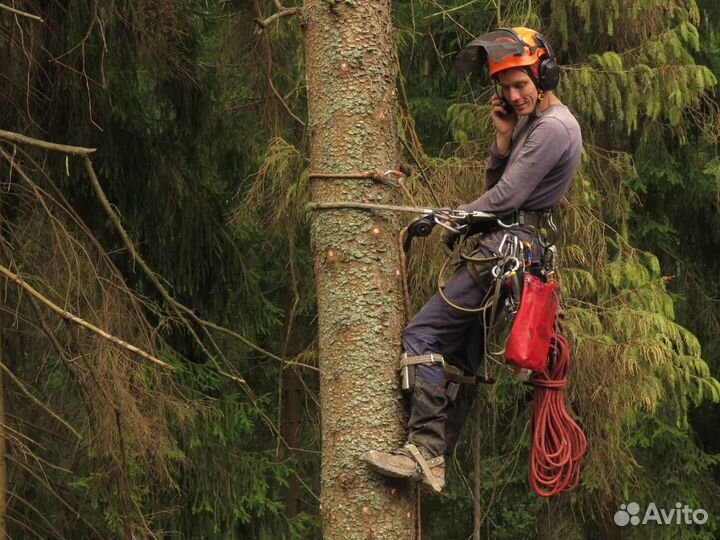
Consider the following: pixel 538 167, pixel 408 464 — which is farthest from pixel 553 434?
pixel 538 167

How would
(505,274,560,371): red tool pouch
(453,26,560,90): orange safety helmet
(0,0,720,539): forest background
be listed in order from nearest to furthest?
(505,274,560,371): red tool pouch
(453,26,560,90): orange safety helmet
(0,0,720,539): forest background

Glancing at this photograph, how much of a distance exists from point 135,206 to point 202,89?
97 centimetres

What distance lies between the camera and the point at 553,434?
16.3 feet

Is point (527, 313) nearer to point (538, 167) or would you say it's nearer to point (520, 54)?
point (538, 167)

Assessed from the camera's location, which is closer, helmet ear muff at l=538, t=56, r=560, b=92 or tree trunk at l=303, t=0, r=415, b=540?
tree trunk at l=303, t=0, r=415, b=540

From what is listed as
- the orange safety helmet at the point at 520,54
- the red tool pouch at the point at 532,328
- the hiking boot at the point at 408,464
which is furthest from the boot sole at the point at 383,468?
the orange safety helmet at the point at 520,54

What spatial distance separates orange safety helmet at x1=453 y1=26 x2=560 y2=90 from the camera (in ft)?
16.0

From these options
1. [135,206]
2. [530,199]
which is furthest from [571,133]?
[135,206]

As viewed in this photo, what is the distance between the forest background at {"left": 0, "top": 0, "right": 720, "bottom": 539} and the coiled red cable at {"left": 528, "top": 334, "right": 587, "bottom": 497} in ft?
0.81

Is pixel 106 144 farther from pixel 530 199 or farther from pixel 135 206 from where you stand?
pixel 530 199

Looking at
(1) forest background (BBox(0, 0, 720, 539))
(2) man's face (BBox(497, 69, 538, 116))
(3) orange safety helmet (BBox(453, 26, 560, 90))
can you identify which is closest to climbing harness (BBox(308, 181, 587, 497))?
(1) forest background (BBox(0, 0, 720, 539))

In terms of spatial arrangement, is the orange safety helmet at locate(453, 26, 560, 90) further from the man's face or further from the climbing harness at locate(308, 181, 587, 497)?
the climbing harness at locate(308, 181, 587, 497)

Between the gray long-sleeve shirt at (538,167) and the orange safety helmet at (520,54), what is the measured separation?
5.4 inches

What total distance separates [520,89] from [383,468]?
60.0 inches
